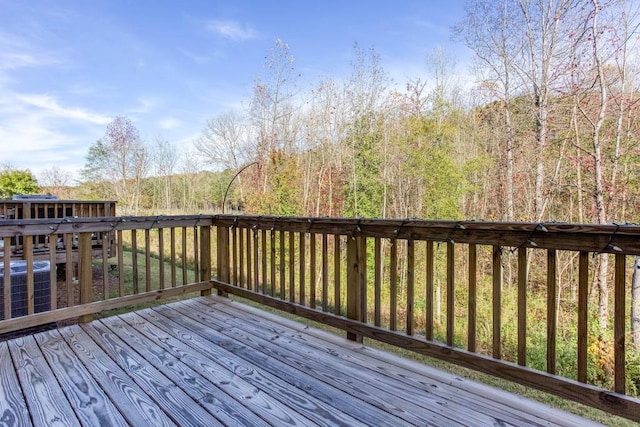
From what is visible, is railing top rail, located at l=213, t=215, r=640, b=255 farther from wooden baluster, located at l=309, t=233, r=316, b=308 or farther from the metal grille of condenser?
the metal grille of condenser

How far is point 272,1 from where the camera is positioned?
25.7 ft

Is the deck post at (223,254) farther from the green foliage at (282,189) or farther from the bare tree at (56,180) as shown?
the bare tree at (56,180)

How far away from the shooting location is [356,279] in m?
2.44

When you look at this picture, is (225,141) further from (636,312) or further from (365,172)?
(636,312)

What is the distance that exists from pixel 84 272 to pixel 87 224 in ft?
1.34

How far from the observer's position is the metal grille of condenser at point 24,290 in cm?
287

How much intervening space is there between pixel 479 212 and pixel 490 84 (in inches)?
107

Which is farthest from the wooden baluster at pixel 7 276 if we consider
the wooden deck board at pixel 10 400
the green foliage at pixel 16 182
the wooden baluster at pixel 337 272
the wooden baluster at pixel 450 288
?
the green foliage at pixel 16 182

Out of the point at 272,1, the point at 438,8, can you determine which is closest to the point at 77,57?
the point at 272,1

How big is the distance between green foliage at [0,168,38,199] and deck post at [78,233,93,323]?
10.0m

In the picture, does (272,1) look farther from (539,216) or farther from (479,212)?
(539,216)

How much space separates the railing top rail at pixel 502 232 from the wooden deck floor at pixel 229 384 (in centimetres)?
78

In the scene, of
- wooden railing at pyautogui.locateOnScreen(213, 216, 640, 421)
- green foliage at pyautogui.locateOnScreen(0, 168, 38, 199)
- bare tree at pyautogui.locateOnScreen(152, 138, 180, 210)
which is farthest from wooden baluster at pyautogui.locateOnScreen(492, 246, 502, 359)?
green foliage at pyautogui.locateOnScreen(0, 168, 38, 199)

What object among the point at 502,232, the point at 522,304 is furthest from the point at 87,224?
the point at 522,304
